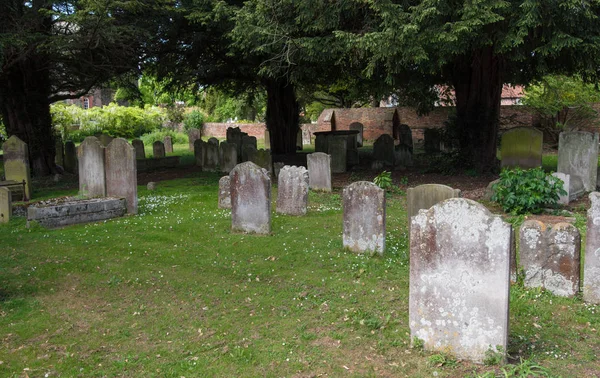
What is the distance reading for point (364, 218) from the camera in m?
8.85

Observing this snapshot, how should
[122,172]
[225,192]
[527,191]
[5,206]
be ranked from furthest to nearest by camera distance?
1. [225,192]
2. [122,172]
3. [5,206]
4. [527,191]

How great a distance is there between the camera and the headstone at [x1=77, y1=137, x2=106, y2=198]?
12.8m

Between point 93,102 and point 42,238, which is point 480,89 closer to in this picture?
point 42,238

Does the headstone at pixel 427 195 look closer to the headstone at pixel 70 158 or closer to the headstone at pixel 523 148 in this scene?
the headstone at pixel 523 148

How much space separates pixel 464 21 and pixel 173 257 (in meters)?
7.99

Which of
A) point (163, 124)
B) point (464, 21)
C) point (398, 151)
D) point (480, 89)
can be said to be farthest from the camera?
point (163, 124)

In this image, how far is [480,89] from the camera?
57.3ft

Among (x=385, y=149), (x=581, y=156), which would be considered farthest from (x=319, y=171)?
(x=581, y=156)

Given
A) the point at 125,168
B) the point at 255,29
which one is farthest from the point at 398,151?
the point at 125,168

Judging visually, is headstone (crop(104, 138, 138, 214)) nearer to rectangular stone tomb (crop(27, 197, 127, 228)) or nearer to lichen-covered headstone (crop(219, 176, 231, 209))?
rectangular stone tomb (crop(27, 197, 127, 228))

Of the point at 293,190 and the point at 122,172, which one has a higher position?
the point at 122,172

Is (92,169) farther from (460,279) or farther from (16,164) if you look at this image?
(460,279)

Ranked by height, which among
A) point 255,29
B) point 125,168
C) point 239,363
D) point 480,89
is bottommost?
point 239,363

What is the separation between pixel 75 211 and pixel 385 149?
39.0ft
